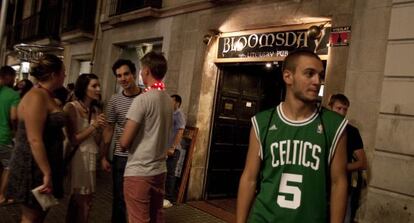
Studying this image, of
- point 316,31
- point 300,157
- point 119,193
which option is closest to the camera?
point 300,157

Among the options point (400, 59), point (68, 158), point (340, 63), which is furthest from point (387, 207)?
point (68, 158)

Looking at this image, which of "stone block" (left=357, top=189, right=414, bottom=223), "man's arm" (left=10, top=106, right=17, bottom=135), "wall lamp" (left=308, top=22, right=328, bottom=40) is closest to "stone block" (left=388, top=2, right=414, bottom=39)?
"wall lamp" (left=308, top=22, right=328, bottom=40)

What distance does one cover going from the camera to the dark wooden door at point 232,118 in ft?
28.5

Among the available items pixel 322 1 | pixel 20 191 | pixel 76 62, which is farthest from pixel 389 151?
pixel 76 62

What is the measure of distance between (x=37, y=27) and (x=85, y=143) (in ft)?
56.0

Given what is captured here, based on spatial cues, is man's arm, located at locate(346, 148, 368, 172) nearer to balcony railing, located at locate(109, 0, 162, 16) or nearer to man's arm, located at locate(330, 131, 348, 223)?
man's arm, located at locate(330, 131, 348, 223)

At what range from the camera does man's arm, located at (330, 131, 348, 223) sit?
8.16 ft

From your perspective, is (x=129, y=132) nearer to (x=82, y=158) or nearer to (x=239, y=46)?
(x=82, y=158)

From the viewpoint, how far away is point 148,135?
153 inches

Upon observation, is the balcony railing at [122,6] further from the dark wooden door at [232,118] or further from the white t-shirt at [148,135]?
the white t-shirt at [148,135]

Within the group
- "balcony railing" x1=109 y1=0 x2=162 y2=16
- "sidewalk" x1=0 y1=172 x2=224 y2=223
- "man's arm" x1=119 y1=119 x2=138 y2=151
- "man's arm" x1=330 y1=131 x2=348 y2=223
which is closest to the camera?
"man's arm" x1=330 y1=131 x2=348 y2=223

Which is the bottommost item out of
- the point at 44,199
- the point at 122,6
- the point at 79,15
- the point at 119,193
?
the point at 119,193

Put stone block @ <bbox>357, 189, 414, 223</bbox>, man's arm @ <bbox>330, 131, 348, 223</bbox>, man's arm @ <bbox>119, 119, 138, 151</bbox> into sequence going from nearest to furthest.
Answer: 1. man's arm @ <bbox>330, 131, 348, 223</bbox>
2. man's arm @ <bbox>119, 119, 138, 151</bbox>
3. stone block @ <bbox>357, 189, 414, 223</bbox>

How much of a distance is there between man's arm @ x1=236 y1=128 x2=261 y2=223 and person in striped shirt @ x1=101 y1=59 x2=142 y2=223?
213 cm
